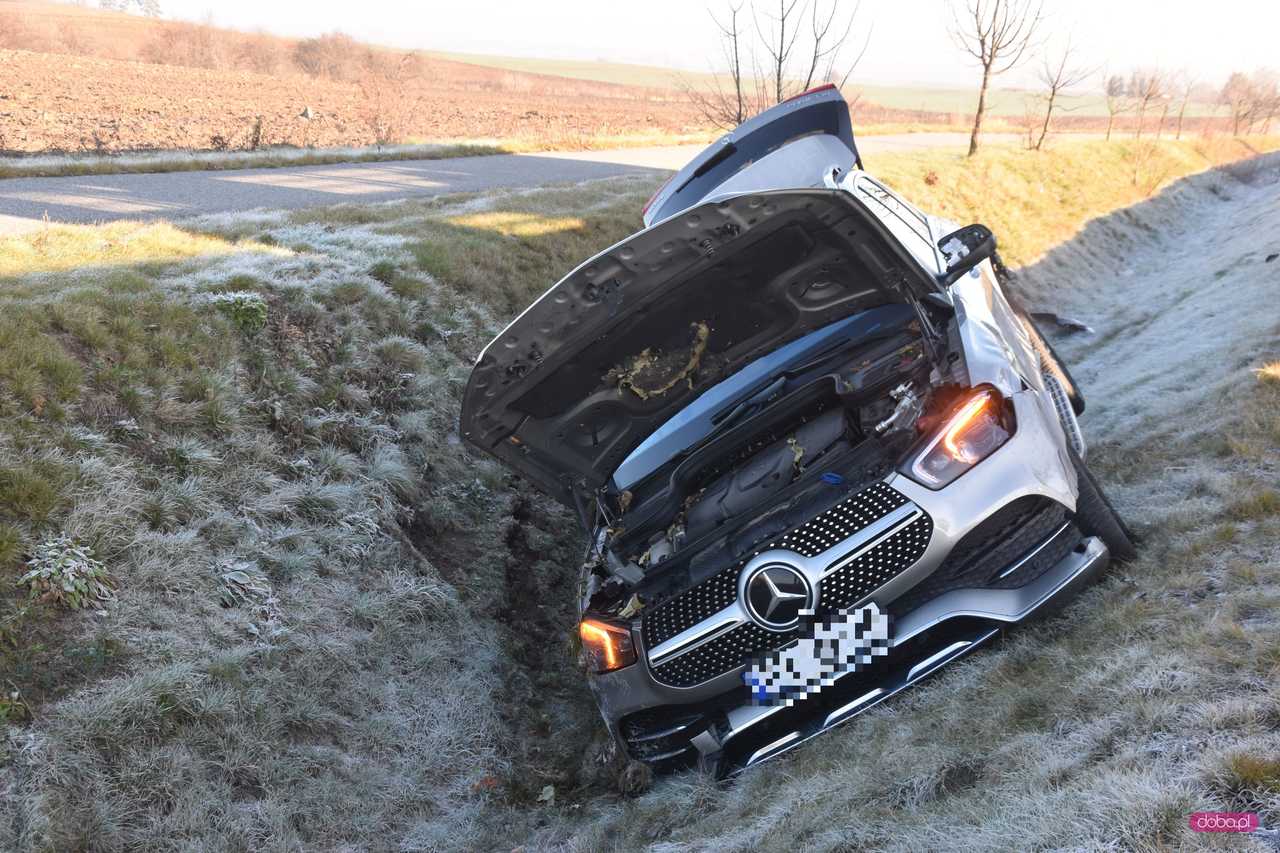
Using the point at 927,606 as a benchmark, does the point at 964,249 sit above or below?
above

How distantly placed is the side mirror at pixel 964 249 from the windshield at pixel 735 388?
11.2 inches

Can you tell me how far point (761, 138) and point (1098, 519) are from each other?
3186mm

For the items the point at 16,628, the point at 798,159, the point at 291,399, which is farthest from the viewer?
the point at 291,399

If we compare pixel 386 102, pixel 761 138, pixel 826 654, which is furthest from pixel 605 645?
pixel 386 102

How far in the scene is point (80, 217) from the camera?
836 centimetres

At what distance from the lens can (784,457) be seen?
12.3ft

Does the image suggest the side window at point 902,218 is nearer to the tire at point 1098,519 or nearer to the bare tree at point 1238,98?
the tire at point 1098,519


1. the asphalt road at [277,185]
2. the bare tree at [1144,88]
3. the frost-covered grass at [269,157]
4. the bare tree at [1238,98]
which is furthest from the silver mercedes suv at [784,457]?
the bare tree at [1238,98]

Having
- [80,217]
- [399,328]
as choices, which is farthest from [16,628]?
[80,217]

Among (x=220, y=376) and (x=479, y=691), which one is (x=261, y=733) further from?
(x=220, y=376)

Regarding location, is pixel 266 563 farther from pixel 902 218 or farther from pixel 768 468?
pixel 902 218

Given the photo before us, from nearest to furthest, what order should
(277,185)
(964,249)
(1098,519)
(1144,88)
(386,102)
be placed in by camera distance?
(1098,519)
(964,249)
(277,185)
(386,102)
(1144,88)

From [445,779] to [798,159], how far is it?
12.7 ft

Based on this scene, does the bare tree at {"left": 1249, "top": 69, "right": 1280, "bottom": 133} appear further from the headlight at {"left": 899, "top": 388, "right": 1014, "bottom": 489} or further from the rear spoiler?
the headlight at {"left": 899, "top": 388, "right": 1014, "bottom": 489}
